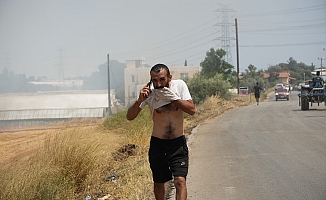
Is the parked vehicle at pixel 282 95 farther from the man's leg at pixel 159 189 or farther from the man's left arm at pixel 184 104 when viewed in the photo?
the man's left arm at pixel 184 104

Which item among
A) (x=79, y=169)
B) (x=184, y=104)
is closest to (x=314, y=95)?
(x=79, y=169)

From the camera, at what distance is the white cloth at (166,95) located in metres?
5.45

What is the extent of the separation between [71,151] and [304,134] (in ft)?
30.1

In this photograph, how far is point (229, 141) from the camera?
14758 mm

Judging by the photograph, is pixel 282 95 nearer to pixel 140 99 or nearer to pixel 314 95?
pixel 314 95

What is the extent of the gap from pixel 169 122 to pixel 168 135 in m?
0.15

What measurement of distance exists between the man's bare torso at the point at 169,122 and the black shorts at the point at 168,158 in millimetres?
64

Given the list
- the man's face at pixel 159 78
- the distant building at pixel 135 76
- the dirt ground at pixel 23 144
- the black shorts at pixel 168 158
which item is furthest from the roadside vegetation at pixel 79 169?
the distant building at pixel 135 76

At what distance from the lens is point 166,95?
5438mm

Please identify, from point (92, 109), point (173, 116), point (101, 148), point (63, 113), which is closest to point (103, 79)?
point (92, 109)

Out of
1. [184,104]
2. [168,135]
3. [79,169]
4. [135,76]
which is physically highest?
[135,76]

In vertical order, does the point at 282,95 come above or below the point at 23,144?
above

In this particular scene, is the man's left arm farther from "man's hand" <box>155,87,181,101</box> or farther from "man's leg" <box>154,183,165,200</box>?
"man's leg" <box>154,183,165,200</box>

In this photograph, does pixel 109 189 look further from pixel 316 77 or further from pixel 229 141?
pixel 316 77
